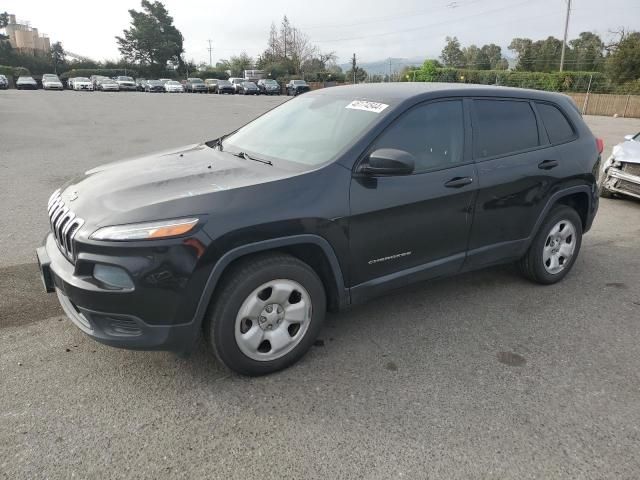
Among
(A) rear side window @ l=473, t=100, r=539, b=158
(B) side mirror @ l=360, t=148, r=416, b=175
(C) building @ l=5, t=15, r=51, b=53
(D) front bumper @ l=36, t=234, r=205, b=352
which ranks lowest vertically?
(D) front bumper @ l=36, t=234, r=205, b=352

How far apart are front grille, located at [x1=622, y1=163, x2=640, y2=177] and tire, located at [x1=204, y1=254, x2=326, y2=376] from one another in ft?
22.1

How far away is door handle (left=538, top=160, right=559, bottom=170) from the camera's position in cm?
404

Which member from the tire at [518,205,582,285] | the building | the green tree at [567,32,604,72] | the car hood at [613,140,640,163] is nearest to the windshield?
the tire at [518,205,582,285]

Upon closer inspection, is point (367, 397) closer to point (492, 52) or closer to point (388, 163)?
point (388, 163)

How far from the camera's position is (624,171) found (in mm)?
7707

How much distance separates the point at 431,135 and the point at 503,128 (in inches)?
31.4

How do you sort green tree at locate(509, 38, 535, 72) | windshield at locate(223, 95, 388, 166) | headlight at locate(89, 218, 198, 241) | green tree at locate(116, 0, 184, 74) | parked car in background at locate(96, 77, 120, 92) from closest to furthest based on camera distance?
headlight at locate(89, 218, 198, 241), windshield at locate(223, 95, 388, 166), parked car in background at locate(96, 77, 120, 92), green tree at locate(509, 38, 535, 72), green tree at locate(116, 0, 184, 74)

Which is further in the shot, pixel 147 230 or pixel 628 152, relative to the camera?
pixel 628 152

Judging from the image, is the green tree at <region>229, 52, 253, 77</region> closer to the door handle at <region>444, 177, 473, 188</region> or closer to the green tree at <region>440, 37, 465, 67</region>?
the green tree at <region>440, 37, 465, 67</region>

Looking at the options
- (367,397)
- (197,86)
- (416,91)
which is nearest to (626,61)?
(197,86)

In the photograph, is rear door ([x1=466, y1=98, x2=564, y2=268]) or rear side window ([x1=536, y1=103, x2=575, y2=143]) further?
rear side window ([x1=536, y1=103, x2=575, y2=143])

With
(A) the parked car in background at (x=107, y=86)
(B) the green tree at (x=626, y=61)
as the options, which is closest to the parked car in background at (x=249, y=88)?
(A) the parked car in background at (x=107, y=86)

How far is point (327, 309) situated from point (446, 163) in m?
1.35

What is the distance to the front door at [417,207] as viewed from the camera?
313 centimetres
